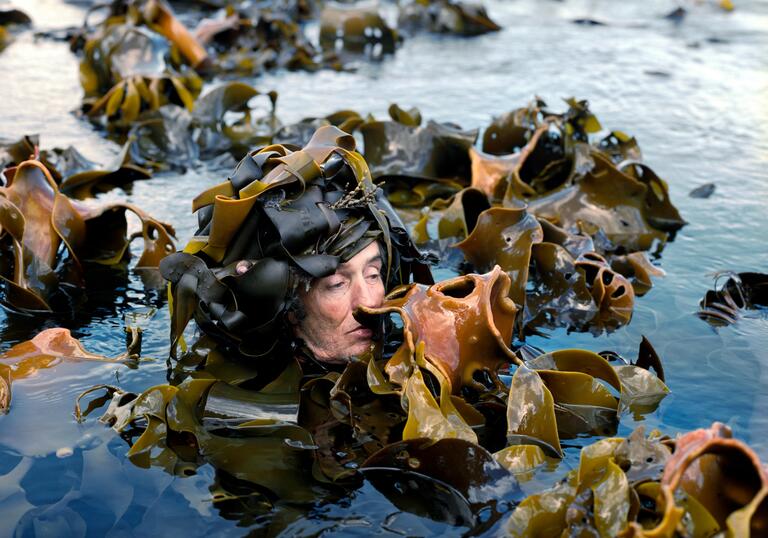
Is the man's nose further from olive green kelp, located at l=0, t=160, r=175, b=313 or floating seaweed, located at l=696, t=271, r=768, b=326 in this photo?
floating seaweed, located at l=696, t=271, r=768, b=326

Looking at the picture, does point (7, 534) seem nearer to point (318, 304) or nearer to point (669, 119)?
point (318, 304)

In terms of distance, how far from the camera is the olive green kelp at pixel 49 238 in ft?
10.2

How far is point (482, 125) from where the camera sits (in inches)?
203

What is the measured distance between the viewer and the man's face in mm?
2545

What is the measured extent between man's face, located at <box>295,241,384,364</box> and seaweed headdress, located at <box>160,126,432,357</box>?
0.04 meters

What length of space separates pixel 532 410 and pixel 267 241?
0.89m

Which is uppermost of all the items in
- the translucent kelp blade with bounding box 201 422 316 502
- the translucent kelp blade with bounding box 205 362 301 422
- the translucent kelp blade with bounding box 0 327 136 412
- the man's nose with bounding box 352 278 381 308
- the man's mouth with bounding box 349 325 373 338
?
the man's nose with bounding box 352 278 381 308

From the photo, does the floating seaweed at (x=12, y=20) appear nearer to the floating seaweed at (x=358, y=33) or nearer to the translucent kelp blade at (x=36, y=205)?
the floating seaweed at (x=358, y=33)

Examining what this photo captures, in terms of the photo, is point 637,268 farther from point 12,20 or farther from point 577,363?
point 12,20

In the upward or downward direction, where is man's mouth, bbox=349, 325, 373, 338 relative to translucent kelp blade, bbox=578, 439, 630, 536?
downward

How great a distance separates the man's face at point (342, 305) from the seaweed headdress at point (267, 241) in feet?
0.14

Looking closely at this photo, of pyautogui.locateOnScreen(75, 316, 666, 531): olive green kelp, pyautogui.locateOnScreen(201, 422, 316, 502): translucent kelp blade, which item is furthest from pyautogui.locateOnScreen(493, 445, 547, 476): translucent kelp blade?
pyautogui.locateOnScreen(201, 422, 316, 502): translucent kelp blade

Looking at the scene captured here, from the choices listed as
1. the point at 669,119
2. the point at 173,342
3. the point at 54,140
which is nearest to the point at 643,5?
the point at 669,119

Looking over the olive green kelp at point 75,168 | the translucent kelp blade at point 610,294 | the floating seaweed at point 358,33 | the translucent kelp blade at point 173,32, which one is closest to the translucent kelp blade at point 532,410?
the translucent kelp blade at point 610,294
